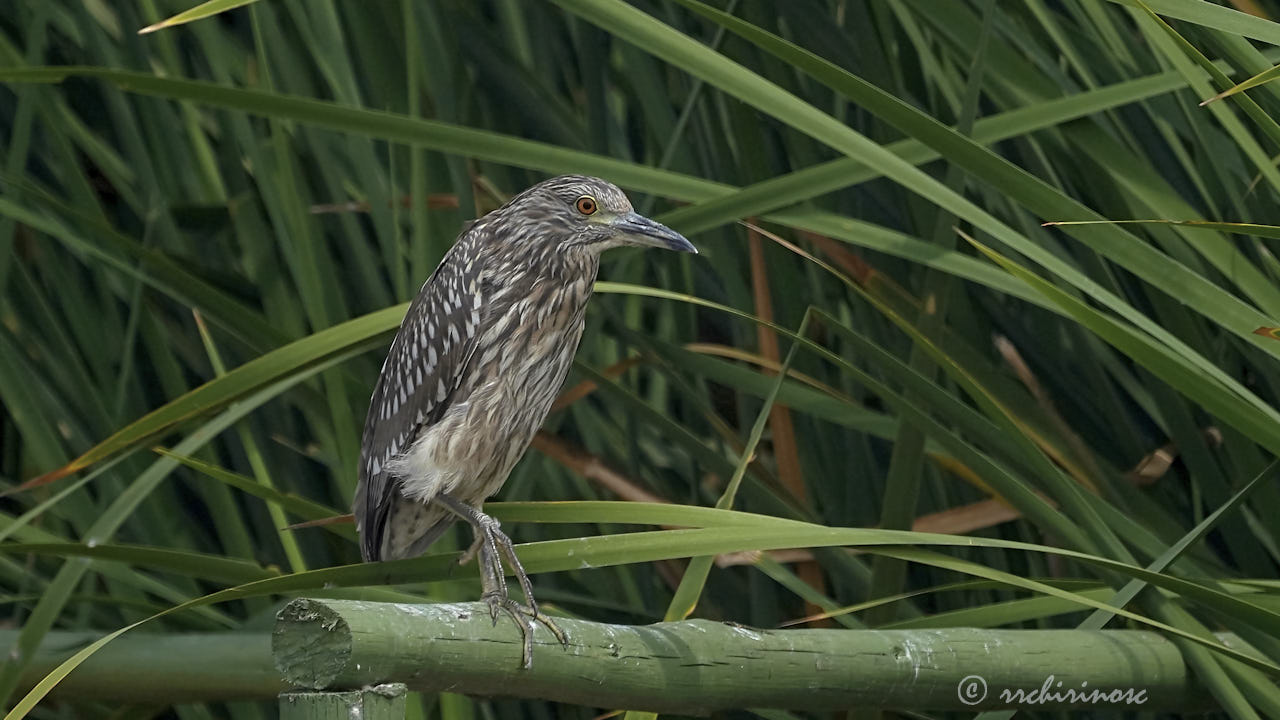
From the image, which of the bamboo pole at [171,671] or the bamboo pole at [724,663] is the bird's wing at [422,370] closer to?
the bamboo pole at [171,671]

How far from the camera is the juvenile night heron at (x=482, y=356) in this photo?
1941 millimetres

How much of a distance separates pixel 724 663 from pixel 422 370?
2.68 feet

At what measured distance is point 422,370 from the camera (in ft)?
6.86

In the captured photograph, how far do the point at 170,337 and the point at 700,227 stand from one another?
122cm

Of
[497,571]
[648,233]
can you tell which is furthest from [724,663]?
[648,233]

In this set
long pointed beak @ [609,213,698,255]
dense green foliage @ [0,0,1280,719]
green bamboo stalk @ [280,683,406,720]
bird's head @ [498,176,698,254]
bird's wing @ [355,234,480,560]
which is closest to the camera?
green bamboo stalk @ [280,683,406,720]

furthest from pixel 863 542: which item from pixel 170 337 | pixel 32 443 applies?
pixel 170 337

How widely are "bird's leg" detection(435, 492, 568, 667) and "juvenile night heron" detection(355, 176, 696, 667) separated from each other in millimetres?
29

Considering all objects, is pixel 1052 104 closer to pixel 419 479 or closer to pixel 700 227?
pixel 700 227

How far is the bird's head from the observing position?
74.0 inches

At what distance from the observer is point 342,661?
1.10 meters

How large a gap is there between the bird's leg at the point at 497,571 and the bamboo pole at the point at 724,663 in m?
0.01

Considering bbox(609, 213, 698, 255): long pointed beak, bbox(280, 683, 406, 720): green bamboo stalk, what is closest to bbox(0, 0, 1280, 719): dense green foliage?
bbox(609, 213, 698, 255): long pointed beak

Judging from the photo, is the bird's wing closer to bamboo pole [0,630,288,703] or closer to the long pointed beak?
the long pointed beak
